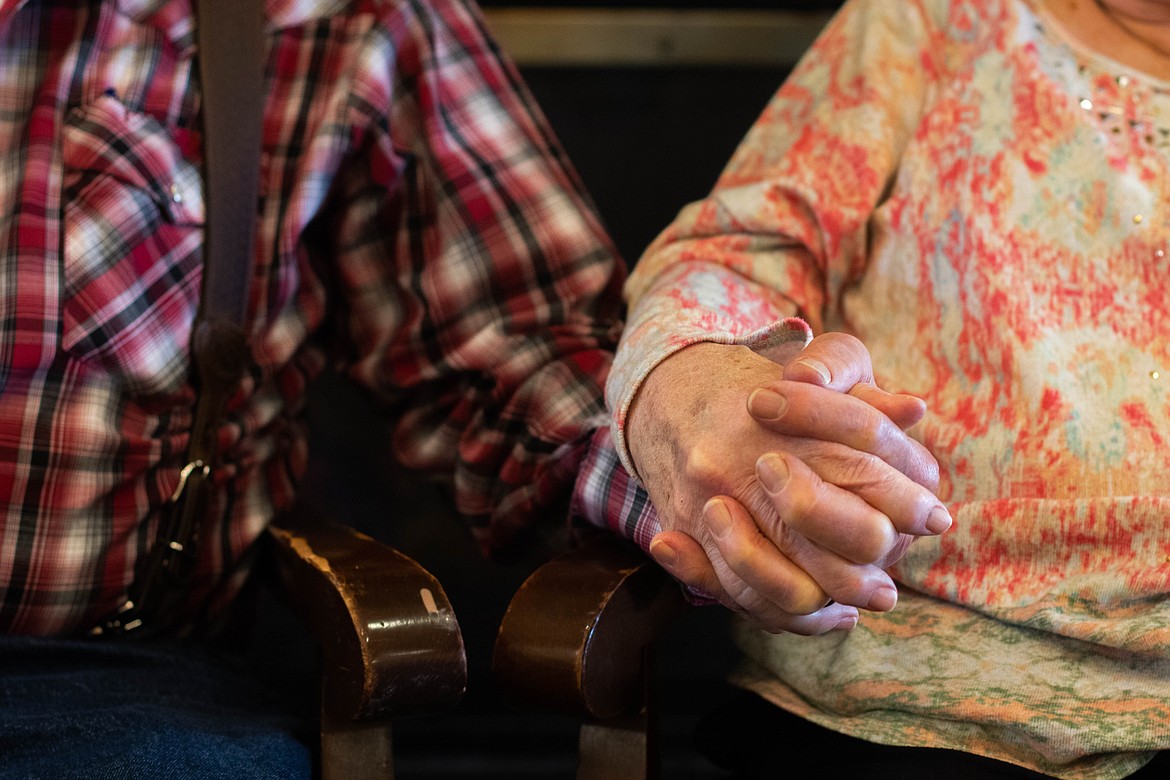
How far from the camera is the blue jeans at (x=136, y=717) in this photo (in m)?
0.75

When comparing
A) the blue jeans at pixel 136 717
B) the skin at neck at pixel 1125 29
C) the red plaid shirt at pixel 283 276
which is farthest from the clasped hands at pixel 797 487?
the skin at neck at pixel 1125 29

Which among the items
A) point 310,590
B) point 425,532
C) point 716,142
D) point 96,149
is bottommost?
point 425,532

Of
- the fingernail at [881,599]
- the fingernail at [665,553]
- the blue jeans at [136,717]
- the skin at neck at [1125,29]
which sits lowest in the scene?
the blue jeans at [136,717]

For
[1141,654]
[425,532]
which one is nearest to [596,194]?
[425,532]

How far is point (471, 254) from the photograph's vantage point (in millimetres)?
1006

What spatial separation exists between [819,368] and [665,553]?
0.15 meters

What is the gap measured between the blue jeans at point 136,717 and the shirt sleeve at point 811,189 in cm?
42

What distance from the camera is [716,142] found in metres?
1.32

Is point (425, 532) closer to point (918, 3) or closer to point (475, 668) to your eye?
point (475, 668)

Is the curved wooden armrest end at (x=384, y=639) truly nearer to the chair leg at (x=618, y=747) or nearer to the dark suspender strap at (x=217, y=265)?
the chair leg at (x=618, y=747)

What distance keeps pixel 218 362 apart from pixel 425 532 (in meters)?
0.43

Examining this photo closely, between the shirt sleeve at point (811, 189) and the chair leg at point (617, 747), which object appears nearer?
the chair leg at point (617, 747)

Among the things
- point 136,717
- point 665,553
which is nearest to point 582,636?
point 665,553

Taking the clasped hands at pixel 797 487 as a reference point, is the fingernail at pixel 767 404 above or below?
above
